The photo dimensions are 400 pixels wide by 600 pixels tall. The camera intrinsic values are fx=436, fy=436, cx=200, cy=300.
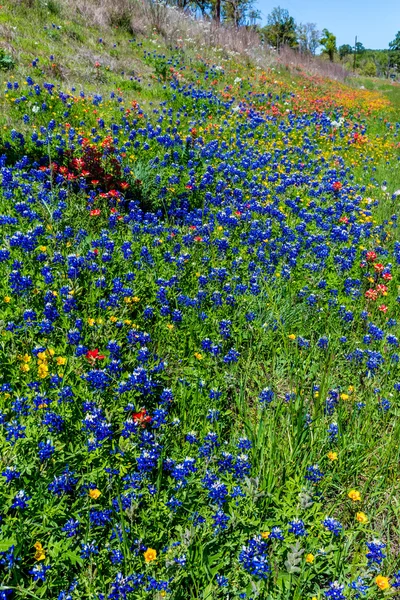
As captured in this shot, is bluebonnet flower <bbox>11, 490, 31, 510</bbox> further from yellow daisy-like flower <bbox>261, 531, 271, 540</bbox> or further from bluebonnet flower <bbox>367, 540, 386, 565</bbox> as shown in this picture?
bluebonnet flower <bbox>367, 540, 386, 565</bbox>

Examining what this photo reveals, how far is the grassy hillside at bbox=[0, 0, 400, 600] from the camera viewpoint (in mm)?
2305

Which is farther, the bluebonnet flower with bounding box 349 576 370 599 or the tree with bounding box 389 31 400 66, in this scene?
the tree with bounding box 389 31 400 66

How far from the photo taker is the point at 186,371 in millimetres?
3574

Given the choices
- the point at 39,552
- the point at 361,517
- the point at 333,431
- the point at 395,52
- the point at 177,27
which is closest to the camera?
the point at 39,552

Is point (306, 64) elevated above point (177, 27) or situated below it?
above

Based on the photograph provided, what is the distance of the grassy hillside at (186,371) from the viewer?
230cm

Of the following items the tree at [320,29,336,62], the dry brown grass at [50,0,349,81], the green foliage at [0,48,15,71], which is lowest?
the green foliage at [0,48,15,71]

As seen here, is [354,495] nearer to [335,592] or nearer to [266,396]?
[335,592]

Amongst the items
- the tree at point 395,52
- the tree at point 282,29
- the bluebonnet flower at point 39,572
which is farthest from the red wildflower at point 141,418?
the tree at point 395,52

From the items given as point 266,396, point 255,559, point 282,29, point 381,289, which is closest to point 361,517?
point 255,559

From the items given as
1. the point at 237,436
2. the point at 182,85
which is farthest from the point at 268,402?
the point at 182,85

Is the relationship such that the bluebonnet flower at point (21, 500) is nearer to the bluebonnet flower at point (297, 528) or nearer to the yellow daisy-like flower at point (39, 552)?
the yellow daisy-like flower at point (39, 552)

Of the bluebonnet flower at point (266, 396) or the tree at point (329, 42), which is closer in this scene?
the bluebonnet flower at point (266, 396)

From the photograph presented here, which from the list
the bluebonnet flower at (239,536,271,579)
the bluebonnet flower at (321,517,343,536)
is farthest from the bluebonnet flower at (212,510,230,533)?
the bluebonnet flower at (321,517,343,536)
